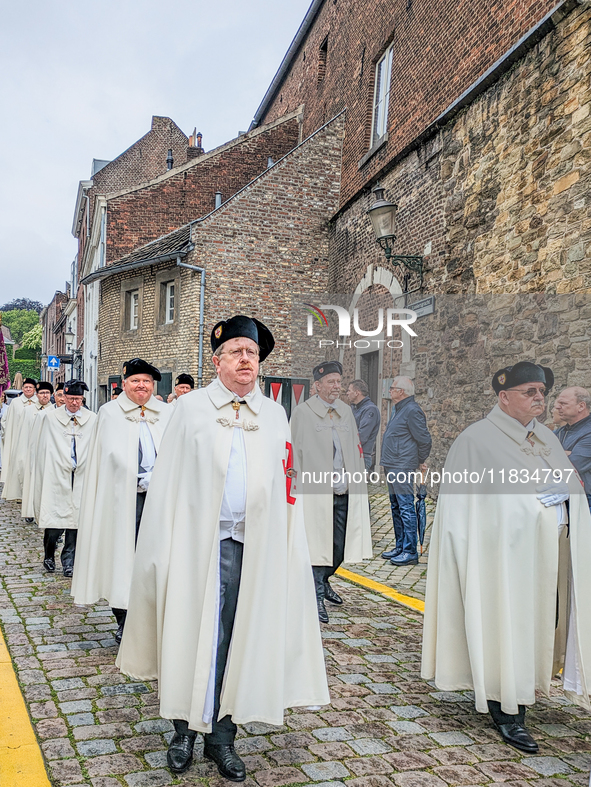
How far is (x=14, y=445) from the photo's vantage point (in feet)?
40.7

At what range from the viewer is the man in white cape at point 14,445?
12047 millimetres

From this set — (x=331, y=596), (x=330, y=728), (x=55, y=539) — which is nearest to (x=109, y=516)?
(x=330, y=728)

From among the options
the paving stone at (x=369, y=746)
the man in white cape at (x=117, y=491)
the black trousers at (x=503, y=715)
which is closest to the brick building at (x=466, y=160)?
the man in white cape at (x=117, y=491)

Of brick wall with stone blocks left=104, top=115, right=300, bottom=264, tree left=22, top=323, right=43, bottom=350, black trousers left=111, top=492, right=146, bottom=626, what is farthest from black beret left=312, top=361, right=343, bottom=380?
tree left=22, top=323, right=43, bottom=350

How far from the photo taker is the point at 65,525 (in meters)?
7.05

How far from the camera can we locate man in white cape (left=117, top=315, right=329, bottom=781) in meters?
3.13

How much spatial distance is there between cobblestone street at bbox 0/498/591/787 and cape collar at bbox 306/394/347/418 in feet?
5.56

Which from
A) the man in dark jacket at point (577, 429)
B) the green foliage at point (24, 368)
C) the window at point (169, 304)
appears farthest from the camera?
the green foliage at point (24, 368)

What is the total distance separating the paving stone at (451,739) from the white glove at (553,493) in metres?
1.25

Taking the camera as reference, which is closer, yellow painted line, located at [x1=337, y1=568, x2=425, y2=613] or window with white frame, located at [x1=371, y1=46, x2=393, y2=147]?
yellow painted line, located at [x1=337, y1=568, x2=425, y2=613]

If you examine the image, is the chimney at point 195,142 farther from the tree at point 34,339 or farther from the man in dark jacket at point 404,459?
the tree at point 34,339

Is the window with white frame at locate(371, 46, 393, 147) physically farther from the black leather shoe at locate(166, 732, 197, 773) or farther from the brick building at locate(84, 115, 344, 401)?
the black leather shoe at locate(166, 732, 197, 773)

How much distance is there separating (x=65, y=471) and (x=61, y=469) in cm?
5

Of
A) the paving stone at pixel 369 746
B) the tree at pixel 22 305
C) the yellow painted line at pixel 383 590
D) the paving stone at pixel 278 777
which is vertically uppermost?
the tree at pixel 22 305
